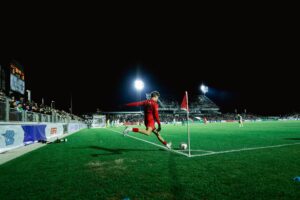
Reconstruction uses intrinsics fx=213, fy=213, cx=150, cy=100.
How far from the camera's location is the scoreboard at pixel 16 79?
19898 millimetres

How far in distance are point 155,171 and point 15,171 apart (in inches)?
144

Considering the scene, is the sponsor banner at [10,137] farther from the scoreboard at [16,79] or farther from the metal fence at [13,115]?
the scoreboard at [16,79]

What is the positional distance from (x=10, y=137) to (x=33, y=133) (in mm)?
3326

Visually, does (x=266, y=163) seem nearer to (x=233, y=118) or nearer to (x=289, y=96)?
(x=233, y=118)

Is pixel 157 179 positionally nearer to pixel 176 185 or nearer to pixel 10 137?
pixel 176 185

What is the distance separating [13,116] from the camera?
1077 centimetres

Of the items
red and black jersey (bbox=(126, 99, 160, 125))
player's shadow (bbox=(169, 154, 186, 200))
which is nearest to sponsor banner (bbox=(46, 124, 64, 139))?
red and black jersey (bbox=(126, 99, 160, 125))

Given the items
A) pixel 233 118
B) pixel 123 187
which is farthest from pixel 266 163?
pixel 233 118

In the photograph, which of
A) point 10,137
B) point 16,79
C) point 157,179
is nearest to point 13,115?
point 10,137

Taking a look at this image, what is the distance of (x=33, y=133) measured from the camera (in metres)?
13.1

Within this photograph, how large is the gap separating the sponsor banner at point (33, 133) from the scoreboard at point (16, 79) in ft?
26.5

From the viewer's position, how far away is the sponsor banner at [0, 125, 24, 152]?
907cm

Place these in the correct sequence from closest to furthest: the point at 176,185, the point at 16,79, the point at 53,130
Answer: the point at 176,185, the point at 53,130, the point at 16,79

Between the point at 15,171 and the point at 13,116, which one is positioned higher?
the point at 13,116
